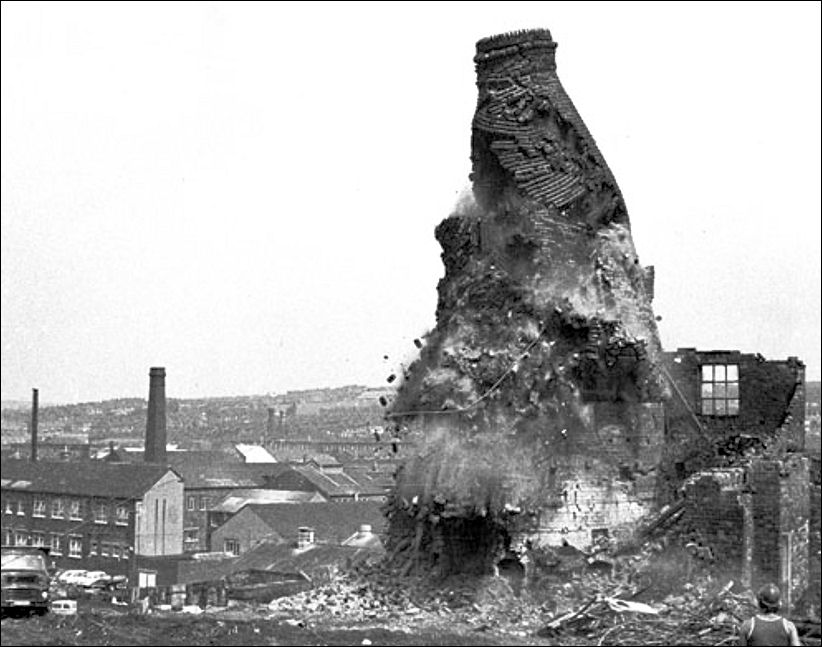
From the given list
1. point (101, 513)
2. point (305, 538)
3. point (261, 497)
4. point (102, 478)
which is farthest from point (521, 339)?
point (261, 497)

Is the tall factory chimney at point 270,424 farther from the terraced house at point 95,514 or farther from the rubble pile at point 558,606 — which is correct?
the rubble pile at point 558,606

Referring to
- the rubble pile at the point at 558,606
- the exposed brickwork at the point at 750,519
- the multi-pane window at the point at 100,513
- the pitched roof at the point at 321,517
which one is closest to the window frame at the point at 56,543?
the multi-pane window at the point at 100,513

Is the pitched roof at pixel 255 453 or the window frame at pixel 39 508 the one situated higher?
the pitched roof at pixel 255 453

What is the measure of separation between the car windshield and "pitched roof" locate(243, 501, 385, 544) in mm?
37443

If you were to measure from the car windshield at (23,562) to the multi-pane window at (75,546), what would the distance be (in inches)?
1200

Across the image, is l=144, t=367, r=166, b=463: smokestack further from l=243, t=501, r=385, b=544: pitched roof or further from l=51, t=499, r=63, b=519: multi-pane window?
l=51, t=499, r=63, b=519: multi-pane window

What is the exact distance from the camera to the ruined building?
74.2 feet

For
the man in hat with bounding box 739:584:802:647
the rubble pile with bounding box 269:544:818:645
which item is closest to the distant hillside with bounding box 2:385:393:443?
the rubble pile with bounding box 269:544:818:645

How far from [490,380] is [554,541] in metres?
2.90

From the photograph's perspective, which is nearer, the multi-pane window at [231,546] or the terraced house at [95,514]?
the terraced house at [95,514]

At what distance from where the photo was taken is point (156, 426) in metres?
57.5

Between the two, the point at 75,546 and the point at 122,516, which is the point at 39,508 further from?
the point at 75,546

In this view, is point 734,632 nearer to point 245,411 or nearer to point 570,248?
point 570,248

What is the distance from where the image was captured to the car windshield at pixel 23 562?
61.1 ft
